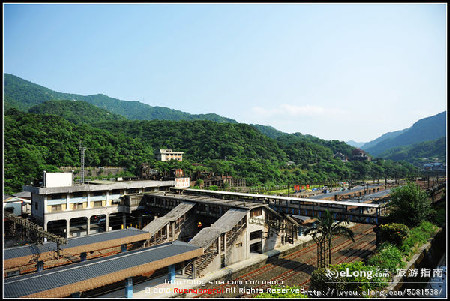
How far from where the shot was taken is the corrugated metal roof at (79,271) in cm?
1658

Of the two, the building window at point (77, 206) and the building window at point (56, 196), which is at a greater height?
the building window at point (56, 196)

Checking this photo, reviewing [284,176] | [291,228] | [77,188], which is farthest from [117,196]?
[284,176]

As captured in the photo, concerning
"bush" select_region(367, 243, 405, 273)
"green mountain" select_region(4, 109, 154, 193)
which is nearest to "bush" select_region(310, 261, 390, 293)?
"bush" select_region(367, 243, 405, 273)

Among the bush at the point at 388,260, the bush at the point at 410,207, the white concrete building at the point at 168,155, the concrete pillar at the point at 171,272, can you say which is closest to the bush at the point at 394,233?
the bush at the point at 388,260

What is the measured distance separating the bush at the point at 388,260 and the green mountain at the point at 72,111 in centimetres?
15452

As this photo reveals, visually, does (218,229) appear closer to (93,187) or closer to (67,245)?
(67,245)

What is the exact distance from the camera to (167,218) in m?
34.0

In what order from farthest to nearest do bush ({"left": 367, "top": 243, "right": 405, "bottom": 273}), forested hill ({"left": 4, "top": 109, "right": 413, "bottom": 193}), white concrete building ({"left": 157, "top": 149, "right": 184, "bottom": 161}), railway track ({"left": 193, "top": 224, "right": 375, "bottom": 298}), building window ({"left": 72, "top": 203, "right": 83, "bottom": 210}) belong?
→ 1. white concrete building ({"left": 157, "top": 149, "right": 184, "bottom": 161})
2. forested hill ({"left": 4, "top": 109, "right": 413, "bottom": 193})
3. building window ({"left": 72, "top": 203, "right": 83, "bottom": 210})
4. railway track ({"left": 193, "top": 224, "right": 375, "bottom": 298})
5. bush ({"left": 367, "top": 243, "right": 405, "bottom": 273})

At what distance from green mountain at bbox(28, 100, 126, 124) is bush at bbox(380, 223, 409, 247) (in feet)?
502

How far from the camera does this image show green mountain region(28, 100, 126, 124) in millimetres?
150575

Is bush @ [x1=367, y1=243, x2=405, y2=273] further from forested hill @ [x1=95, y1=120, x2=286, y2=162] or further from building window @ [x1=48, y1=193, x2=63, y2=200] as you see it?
forested hill @ [x1=95, y1=120, x2=286, y2=162]

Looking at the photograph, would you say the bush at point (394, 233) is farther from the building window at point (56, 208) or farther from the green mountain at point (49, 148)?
the green mountain at point (49, 148)

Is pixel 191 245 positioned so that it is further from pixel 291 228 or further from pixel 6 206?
pixel 6 206

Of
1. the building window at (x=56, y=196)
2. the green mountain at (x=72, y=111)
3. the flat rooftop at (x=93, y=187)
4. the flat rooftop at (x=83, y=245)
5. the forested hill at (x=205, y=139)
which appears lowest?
the flat rooftop at (x=83, y=245)
